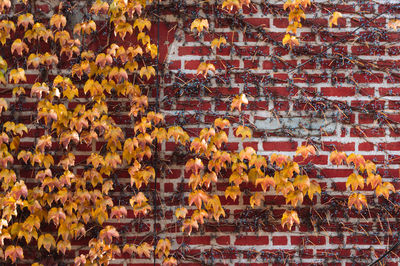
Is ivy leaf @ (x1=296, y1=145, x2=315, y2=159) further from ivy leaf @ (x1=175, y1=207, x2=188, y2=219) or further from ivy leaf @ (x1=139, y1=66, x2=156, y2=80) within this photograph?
ivy leaf @ (x1=139, y1=66, x2=156, y2=80)

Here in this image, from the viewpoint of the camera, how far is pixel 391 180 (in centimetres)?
246

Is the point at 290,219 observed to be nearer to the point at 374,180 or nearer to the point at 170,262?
the point at 374,180

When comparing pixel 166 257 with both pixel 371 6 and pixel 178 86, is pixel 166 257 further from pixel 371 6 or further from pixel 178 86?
pixel 371 6

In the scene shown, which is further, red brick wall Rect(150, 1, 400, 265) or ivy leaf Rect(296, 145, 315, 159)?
red brick wall Rect(150, 1, 400, 265)

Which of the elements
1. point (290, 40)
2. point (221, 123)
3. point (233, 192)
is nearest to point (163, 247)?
point (233, 192)

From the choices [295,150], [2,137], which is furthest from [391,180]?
[2,137]

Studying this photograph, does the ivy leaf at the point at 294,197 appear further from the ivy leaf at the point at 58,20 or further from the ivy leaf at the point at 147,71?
the ivy leaf at the point at 58,20

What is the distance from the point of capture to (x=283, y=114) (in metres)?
2.50

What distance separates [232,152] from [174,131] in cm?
38

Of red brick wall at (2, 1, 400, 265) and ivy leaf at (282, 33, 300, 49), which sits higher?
ivy leaf at (282, 33, 300, 49)

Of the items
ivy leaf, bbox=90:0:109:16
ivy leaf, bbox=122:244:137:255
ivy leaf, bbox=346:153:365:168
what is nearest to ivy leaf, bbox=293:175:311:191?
ivy leaf, bbox=346:153:365:168

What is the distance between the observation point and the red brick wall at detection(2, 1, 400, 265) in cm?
247

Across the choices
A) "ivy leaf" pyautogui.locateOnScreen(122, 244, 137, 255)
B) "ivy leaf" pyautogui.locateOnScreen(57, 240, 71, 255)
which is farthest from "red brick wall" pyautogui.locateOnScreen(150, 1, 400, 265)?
"ivy leaf" pyautogui.locateOnScreen(57, 240, 71, 255)

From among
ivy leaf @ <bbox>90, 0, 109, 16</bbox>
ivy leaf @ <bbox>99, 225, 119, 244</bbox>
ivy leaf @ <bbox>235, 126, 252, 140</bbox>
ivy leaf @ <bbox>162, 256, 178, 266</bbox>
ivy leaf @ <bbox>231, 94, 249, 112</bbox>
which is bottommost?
ivy leaf @ <bbox>162, 256, 178, 266</bbox>
